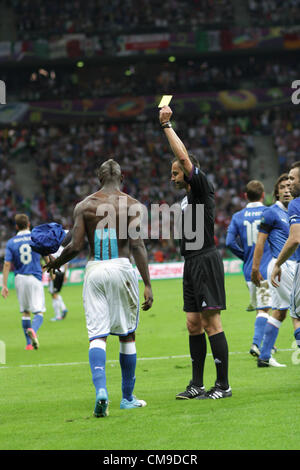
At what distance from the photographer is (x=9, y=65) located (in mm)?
43375

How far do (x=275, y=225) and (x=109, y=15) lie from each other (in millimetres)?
37755

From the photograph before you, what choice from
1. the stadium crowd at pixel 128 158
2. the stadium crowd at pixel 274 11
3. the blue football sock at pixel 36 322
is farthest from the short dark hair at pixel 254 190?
the stadium crowd at pixel 274 11

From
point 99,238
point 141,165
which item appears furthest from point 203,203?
point 141,165

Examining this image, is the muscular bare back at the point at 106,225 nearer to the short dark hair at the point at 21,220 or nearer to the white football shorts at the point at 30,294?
the short dark hair at the point at 21,220

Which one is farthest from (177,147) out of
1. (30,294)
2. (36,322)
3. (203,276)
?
(30,294)

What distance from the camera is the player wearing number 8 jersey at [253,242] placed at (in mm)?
10547

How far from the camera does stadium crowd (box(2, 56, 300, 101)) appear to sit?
43.8 m

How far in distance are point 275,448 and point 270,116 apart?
39368 mm

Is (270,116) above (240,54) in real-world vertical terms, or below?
below

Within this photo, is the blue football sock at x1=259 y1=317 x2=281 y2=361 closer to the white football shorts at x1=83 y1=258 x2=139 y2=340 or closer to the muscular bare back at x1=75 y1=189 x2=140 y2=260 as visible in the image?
the white football shorts at x1=83 y1=258 x2=139 y2=340

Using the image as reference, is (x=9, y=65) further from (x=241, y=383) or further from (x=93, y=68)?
(x=241, y=383)

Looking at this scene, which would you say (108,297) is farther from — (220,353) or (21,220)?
(21,220)

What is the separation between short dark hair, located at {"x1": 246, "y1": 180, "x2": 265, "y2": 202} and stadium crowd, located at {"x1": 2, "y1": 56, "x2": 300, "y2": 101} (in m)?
33.4

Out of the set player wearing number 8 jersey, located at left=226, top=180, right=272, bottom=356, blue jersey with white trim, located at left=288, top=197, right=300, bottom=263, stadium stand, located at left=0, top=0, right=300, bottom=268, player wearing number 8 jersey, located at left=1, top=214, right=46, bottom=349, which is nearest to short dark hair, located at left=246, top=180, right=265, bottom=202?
player wearing number 8 jersey, located at left=226, top=180, right=272, bottom=356
